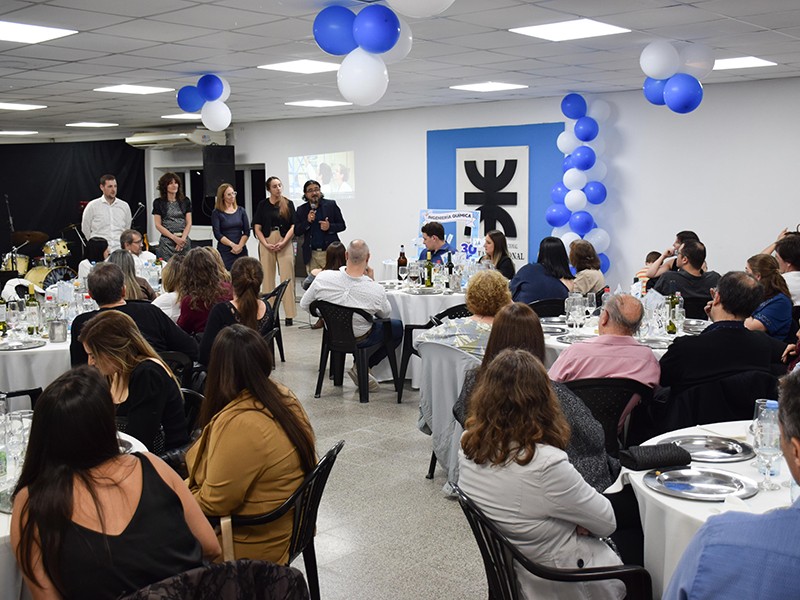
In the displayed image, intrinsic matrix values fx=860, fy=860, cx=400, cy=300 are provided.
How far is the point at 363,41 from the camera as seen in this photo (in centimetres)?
547

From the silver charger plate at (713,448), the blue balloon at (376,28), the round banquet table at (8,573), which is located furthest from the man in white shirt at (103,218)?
the silver charger plate at (713,448)

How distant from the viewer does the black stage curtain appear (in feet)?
56.1

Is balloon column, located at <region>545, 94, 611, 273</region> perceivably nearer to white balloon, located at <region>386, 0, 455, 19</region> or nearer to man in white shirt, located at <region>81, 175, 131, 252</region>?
man in white shirt, located at <region>81, 175, 131, 252</region>

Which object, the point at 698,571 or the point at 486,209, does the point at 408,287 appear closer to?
the point at 486,209

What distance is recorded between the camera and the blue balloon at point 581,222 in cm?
1048

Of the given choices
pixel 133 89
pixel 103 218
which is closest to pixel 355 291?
pixel 133 89

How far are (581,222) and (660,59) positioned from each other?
3.71 m

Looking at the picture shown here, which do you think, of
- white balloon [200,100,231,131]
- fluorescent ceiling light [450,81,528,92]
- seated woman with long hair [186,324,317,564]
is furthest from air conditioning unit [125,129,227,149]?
seated woman with long hair [186,324,317,564]

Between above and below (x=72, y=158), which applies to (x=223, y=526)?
below

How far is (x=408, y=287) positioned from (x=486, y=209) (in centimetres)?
449

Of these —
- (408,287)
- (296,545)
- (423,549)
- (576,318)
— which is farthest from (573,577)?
(408,287)

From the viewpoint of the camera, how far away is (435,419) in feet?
16.1

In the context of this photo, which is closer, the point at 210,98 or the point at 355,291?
the point at 355,291

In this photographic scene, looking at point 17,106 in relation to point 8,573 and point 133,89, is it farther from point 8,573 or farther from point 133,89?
point 8,573
